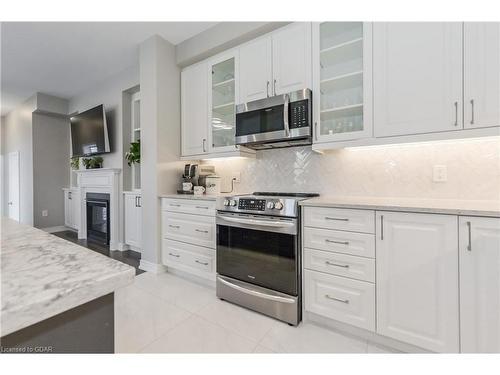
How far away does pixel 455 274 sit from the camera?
1354 millimetres

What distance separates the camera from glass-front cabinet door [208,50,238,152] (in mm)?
2631

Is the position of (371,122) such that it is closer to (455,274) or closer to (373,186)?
(373,186)

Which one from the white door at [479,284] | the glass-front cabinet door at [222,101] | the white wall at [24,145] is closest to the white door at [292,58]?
the glass-front cabinet door at [222,101]

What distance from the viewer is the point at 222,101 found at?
2.73 metres

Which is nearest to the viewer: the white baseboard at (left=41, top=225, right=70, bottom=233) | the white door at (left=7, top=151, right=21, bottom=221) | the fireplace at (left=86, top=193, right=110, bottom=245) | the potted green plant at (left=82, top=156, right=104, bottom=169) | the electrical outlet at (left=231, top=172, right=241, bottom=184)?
the electrical outlet at (left=231, top=172, right=241, bottom=184)

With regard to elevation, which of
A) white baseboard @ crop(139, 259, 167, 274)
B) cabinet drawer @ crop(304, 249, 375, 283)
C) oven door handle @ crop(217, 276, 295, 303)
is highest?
cabinet drawer @ crop(304, 249, 375, 283)

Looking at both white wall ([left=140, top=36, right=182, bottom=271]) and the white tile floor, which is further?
white wall ([left=140, top=36, right=182, bottom=271])

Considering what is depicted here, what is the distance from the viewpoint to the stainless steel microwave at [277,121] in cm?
207

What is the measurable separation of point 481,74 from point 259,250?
1.87 metres

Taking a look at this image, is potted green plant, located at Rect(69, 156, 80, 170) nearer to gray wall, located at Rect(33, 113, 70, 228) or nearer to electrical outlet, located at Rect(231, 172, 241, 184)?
gray wall, located at Rect(33, 113, 70, 228)

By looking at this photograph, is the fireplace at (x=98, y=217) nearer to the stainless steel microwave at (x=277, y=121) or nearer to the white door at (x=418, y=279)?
the stainless steel microwave at (x=277, y=121)

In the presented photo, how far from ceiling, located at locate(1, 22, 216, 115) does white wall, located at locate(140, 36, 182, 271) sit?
9.8 inches

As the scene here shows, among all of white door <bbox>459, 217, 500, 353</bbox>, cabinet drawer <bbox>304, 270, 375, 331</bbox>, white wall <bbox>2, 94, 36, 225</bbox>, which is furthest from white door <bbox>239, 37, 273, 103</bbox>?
white wall <bbox>2, 94, 36, 225</bbox>
